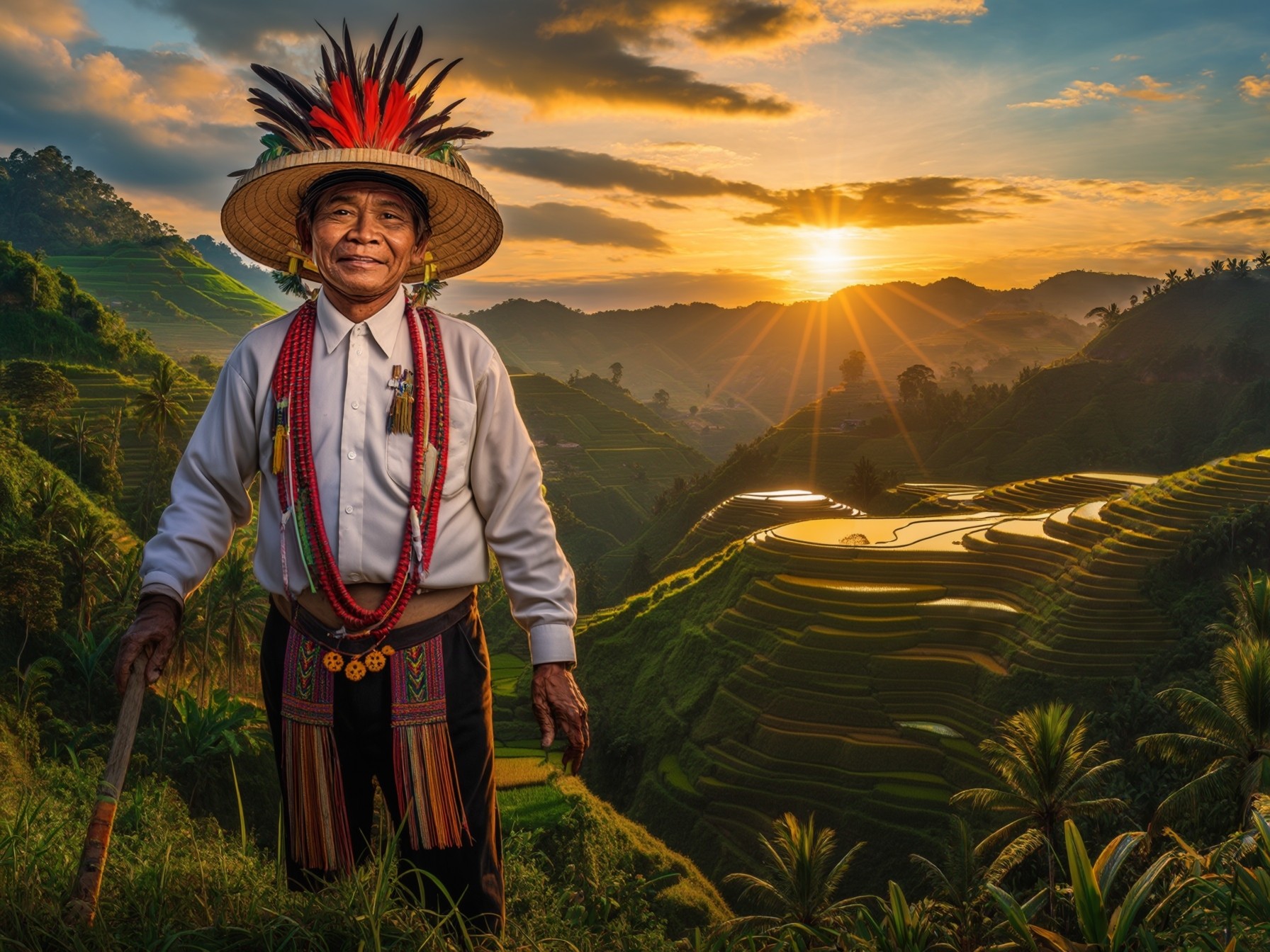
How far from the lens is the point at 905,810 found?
2333 centimetres

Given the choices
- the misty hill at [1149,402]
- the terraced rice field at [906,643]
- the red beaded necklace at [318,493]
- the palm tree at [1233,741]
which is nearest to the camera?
the red beaded necklace at [318,493]

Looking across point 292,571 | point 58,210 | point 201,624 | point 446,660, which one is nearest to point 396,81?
point 292,571

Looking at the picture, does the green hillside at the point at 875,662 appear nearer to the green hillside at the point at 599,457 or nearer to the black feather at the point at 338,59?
the black feather at the point at 338,59

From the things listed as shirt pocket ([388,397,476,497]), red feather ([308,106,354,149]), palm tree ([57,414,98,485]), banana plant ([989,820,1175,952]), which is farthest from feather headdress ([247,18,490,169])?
palm tree ([57,414,98,485])

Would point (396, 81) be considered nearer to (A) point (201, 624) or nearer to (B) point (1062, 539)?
(A) point (201, 624)

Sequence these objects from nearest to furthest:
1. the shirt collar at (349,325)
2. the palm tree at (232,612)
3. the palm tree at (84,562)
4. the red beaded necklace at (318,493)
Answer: the red beaded necklace at (318,493), the shirt collar at (349,325), the palm tree at (232,612), the palm tree at (84,562)

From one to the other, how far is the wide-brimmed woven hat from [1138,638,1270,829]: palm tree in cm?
1365

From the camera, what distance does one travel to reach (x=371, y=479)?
2.05 metres

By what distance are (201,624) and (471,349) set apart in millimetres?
20069

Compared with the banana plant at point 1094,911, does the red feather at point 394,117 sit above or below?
above

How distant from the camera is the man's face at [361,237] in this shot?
2090mm

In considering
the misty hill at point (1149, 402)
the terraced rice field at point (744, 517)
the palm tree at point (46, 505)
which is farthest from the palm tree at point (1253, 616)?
the misty hill at point (1149, 402)

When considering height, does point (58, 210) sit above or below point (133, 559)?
above

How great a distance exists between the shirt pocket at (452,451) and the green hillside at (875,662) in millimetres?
22785
